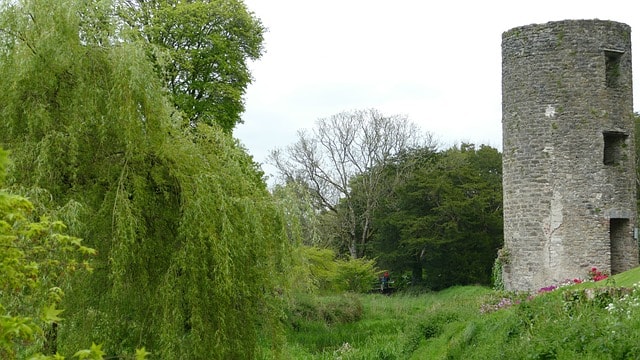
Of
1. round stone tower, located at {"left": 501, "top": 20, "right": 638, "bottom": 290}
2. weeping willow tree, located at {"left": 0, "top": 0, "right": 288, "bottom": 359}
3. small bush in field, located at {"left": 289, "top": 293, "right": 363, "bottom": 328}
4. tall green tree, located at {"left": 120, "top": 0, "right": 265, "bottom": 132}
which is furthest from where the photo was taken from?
tall green tree, located at {"left": 120, "top": 0, "right": 265, "bottom": 132}

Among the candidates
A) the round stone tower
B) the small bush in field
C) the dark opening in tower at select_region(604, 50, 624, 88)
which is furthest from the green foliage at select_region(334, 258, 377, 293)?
the dark opening in tower at select_region(604, 50, 624, 88)

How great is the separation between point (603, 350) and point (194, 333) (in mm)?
3957

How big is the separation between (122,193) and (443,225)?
26.7 m

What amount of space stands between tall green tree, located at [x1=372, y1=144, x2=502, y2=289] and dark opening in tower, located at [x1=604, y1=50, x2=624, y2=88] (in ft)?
48.2

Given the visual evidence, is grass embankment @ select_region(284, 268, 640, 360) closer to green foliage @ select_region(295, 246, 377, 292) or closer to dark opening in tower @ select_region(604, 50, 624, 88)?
green foliage @ select_region(295, 246, 377, 292)

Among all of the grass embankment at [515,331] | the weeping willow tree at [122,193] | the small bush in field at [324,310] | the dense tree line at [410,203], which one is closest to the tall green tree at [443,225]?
the dense tree line at [410,203]

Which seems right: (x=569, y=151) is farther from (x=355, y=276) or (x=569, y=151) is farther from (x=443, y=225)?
(x=443, y=225)

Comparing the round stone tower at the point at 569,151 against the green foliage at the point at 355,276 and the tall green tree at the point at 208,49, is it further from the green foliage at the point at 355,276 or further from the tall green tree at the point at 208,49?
the green foliage at the point at 355,276

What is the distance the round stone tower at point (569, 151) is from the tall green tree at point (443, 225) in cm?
1406

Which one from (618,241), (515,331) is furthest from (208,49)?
(515,331)

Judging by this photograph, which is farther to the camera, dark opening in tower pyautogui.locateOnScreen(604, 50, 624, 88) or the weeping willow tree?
dark opening in tower pyautogui.locateOnScreen(604, 50, 624, 88)

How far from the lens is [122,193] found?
7.80 m

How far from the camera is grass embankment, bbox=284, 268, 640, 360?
26.8 ft

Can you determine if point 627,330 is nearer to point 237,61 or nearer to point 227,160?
point 227,160
